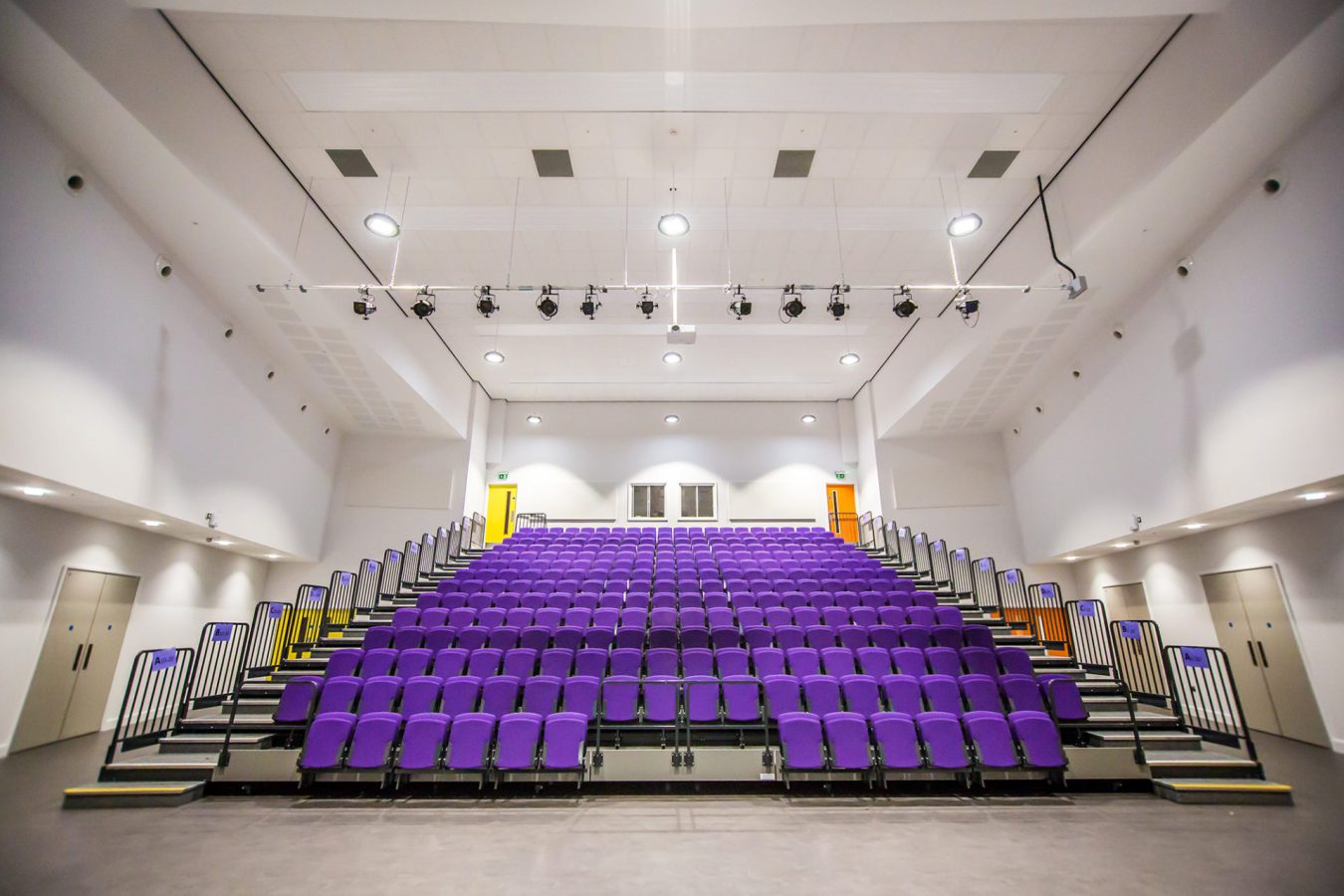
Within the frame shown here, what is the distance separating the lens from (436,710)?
17.4ft

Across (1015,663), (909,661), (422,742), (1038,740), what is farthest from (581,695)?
(1015,663)

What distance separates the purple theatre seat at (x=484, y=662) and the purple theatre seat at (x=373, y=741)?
0.98 metres

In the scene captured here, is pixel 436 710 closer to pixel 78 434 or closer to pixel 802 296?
pixel 78 434

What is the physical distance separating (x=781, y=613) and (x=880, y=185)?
→ 5663 millimetres

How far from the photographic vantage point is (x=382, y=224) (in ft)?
26.1

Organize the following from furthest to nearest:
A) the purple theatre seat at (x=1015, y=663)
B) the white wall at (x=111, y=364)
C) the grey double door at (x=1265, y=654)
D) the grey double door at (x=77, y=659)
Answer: the grey double door at (x=1265, y=654) < the grey double door at (x=77, y=659) < the purple theatre seat at (x=1015, y=663) < the white wall at (x=111, y=364)

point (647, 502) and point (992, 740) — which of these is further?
point (647, 502)

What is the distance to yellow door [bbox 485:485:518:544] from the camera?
1438 cm

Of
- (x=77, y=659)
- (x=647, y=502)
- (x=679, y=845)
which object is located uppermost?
(x=647, y=502)

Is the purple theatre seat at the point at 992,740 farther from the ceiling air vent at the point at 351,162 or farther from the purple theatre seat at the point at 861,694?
the ceiling air vent at the point at 351,162

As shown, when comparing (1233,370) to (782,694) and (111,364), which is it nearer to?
(782,694)

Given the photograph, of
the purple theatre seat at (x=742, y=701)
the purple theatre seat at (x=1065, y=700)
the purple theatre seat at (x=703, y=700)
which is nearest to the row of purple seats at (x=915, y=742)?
the purple theatre seat at (x=742, y=701)

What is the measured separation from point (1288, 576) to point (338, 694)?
35.7ft

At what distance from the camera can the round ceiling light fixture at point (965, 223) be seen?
7926mm
